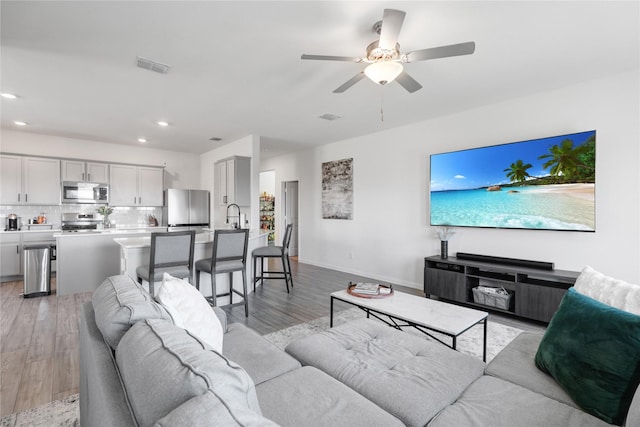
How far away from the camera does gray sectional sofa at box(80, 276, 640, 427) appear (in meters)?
0.75

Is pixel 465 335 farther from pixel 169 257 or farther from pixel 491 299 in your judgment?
pixel 169 257

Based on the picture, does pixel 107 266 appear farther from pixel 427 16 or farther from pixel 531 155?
pixel 531 155

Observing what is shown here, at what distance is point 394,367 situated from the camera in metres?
1.61

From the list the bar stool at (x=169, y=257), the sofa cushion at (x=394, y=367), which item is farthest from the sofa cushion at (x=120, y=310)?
the bar stool at (x=169, y=257)

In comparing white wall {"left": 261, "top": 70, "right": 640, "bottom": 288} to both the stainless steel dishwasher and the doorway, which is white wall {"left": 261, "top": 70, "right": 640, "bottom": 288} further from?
the stainless steel dishwasher

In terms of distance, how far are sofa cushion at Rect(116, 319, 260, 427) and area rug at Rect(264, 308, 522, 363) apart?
1.98 meters

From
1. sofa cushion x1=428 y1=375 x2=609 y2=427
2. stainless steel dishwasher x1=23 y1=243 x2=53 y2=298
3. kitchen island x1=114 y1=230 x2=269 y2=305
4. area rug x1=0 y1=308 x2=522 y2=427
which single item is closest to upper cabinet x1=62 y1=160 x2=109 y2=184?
stainless steel dishwasher x1=23 y1=243 x2=53 y2=298

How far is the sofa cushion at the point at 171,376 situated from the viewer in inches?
28.4

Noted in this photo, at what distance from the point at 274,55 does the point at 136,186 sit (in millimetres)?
5202

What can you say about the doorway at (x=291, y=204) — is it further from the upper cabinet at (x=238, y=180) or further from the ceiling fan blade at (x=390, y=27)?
the ceiling fan blade at (x=390, y=27)

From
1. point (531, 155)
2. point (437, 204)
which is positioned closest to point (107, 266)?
point (437, 204)

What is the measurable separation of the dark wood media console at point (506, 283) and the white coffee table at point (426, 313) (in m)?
1.30

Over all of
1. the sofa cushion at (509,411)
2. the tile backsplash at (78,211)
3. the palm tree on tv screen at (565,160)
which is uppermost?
the palm tree on tv screen at (565,160)

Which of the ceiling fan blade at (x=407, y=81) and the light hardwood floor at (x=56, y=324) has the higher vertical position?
the ceiling fan blade at (x=407, y=81)
